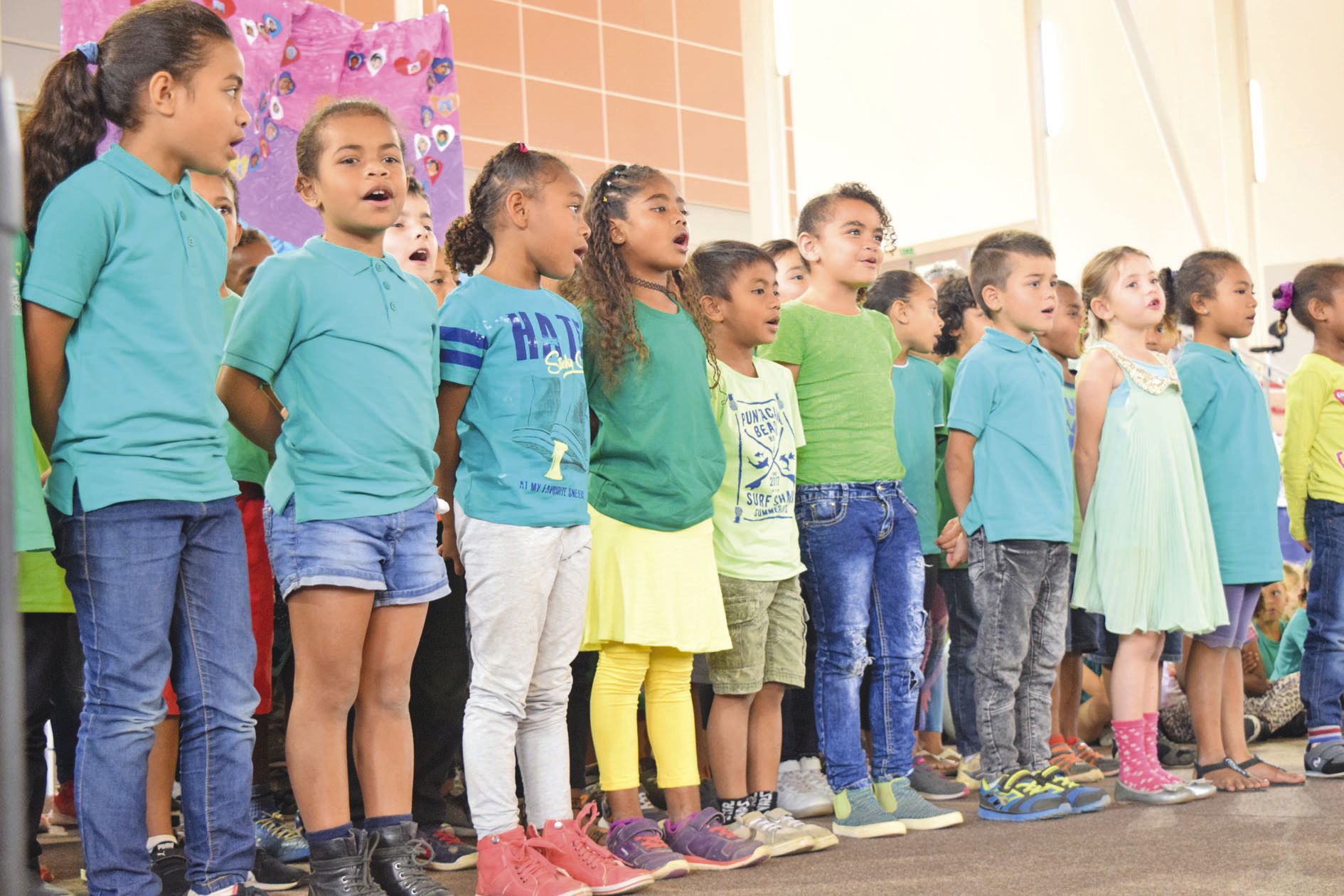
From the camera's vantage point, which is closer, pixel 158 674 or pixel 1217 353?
pixel 158 674

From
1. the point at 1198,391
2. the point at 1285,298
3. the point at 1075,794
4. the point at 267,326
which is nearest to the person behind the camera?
the point at 267,326

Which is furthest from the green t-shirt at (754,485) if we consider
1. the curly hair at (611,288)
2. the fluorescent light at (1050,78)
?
the fluorescent light at (1050,78)

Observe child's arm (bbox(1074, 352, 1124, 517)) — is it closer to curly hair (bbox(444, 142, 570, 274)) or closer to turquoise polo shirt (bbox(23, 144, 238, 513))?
curly hair (bbox(444, 142, 570, 274))

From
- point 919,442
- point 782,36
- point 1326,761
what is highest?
point 782,36

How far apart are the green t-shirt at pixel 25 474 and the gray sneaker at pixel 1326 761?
3.33 metres

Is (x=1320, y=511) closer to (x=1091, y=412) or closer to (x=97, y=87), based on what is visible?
(x=1091, y=412)

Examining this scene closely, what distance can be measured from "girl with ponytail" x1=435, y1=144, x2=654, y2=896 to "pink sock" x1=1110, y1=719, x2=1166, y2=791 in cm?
150

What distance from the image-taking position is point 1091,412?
3.62m

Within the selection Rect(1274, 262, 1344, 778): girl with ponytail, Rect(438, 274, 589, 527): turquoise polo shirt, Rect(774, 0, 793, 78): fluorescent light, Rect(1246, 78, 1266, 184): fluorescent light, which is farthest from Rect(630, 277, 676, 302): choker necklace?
Rect(1246, 78, 1266, 184): fluorescent light

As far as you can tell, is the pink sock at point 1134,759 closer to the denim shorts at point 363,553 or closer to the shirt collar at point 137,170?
the denim shorts at point 363,553

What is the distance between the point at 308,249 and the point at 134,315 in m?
0.38

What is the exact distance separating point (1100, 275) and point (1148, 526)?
762 millimetres

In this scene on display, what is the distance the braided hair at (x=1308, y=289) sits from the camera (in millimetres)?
4211

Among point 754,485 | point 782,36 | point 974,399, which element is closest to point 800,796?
point 754,485
